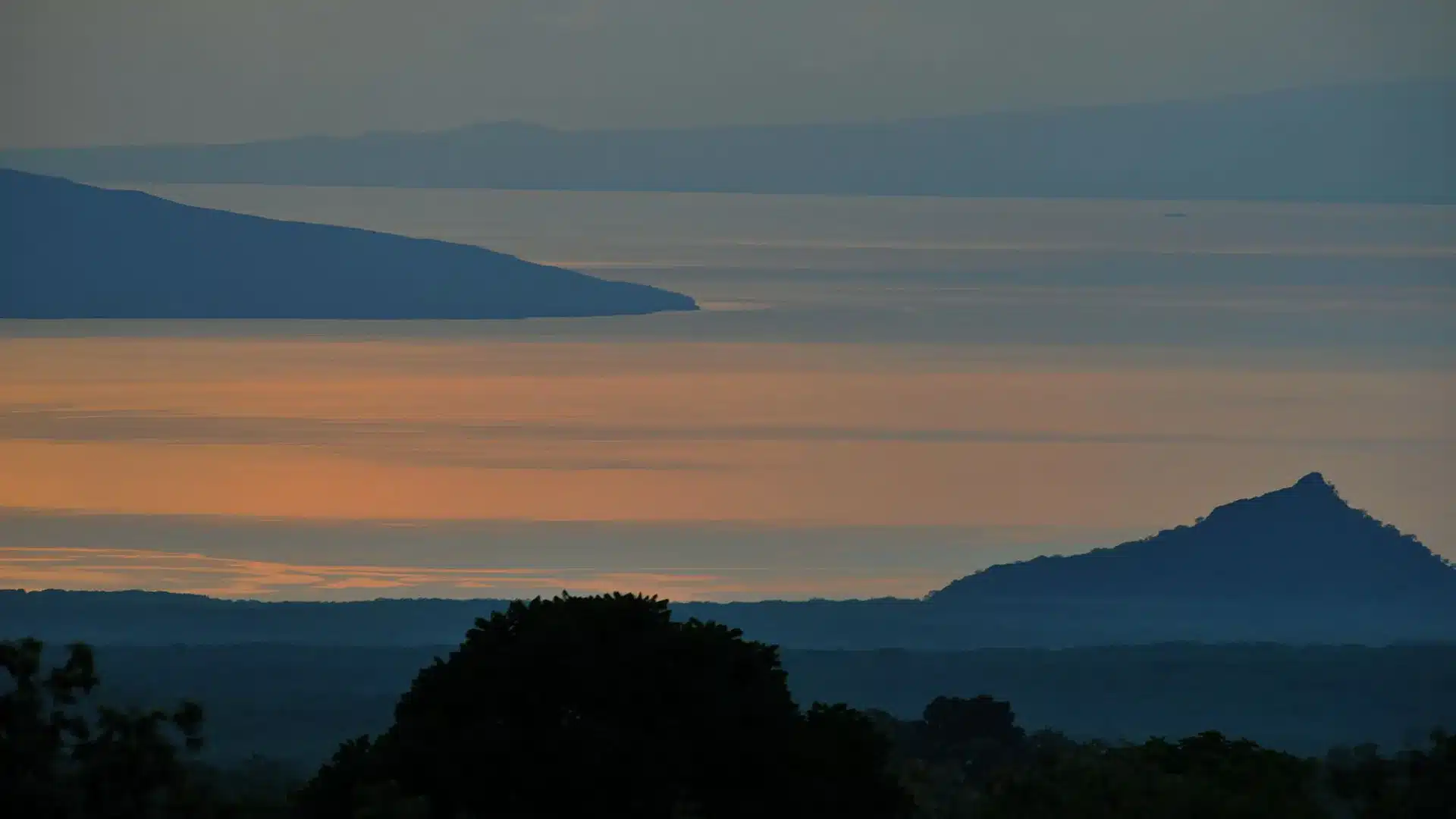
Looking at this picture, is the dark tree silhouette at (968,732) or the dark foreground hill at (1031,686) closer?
the dark tree silhouette at (968,732)

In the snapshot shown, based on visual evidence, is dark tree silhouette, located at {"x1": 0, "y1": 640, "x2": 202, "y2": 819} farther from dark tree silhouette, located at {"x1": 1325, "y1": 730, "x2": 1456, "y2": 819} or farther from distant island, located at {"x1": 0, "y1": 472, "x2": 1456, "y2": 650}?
distant island, located at {"x1": 0, "y1": 472, "x2": 1456, "y2": 650}

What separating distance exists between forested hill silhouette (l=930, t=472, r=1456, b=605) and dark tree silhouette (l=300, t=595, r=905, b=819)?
121359 mm

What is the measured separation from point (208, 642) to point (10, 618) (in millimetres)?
7691

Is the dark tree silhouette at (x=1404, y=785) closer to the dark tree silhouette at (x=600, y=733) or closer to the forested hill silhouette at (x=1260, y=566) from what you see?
the dark tree silhouette at (x=600, y=733)

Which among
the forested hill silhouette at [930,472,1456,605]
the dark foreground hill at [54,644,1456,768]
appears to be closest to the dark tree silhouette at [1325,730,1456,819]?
the dark foreground hill at [54,644,1456,768]

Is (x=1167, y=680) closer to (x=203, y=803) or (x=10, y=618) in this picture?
(x=10, y=618)

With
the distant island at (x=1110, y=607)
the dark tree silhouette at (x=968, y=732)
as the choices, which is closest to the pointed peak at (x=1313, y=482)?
the distant island at (x=1110, y=607)

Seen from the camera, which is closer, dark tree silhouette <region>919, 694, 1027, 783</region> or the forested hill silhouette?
dark tree silhouette <region>919, 694, 1027, 783</region>

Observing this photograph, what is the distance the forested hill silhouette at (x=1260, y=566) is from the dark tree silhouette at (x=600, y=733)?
121m

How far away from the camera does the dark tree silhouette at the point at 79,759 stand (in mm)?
23297

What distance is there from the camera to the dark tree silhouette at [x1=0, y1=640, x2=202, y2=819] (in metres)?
23.3

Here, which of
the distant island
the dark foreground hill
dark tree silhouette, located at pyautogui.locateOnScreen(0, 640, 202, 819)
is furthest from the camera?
the distant island

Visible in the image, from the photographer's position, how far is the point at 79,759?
23625 mm

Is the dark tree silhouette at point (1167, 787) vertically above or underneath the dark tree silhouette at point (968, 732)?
underneath
